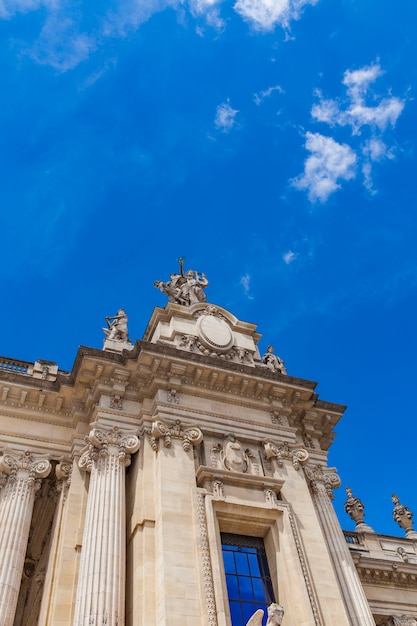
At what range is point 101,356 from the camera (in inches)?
814

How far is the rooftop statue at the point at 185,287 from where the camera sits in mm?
25969

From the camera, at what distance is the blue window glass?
16922mm

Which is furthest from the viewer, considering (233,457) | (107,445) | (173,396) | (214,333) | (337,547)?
(214,333)

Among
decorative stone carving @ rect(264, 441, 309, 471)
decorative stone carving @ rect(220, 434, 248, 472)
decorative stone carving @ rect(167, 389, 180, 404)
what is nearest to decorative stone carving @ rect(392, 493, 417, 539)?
decorative stone carving @ rect(264, 441, 309, 471)

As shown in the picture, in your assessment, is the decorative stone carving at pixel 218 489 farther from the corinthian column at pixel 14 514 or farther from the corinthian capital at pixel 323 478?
the corinthian column at pixel 14 514

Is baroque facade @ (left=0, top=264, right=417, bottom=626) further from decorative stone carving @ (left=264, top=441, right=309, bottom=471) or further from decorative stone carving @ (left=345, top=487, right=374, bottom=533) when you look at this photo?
decorative stone carving @ (left=345, top=487, right=374, bottom=533)

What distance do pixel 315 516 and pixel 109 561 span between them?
720 cm

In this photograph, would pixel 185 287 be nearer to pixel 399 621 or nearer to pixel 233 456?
pixel 233 456

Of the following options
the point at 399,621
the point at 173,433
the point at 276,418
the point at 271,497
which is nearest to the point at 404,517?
the point at 399,621

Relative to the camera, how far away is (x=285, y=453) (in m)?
21.1

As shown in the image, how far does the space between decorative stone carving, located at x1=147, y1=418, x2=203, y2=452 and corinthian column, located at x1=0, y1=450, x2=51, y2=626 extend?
3.58 metres

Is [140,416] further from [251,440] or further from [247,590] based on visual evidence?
[247,590]

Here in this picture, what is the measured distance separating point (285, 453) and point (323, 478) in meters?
2.18

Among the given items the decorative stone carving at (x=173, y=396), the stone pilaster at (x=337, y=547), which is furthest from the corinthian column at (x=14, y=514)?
the stone pilaster at (x=337, y=547)
